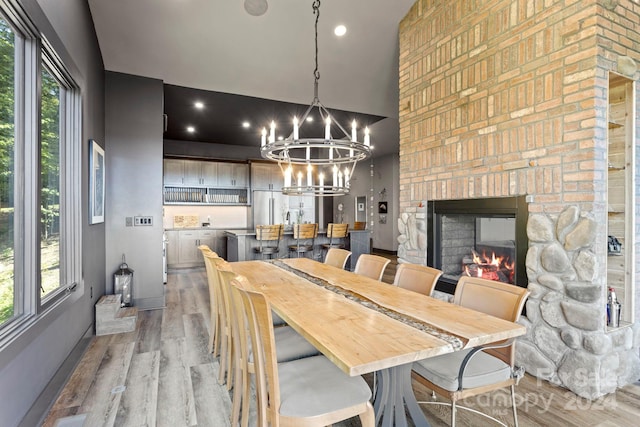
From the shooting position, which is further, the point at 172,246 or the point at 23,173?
the point at 172,246

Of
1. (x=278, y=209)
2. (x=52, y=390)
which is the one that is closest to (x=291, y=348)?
(x=52, y=390)

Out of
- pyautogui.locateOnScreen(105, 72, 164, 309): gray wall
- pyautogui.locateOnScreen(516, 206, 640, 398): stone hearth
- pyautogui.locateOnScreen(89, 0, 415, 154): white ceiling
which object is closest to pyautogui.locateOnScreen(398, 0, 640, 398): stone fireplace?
pyautogui.locateOnScreen(516, 206, 640, 398): stone hearth

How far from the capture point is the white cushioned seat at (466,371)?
1.56 metres

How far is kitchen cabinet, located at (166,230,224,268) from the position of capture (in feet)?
23.7

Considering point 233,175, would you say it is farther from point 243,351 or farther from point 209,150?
point 243,351

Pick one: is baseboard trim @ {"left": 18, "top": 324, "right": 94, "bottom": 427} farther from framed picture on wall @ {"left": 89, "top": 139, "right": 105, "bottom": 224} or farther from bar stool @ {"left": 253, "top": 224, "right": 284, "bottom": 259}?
bar stool @ {"left": 253, "top": 224, "right": 284, "bottom": 259}

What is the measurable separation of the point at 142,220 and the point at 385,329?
380 cm

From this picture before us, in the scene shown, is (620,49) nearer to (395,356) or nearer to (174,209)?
(395,356)

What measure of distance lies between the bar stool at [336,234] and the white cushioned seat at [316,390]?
4.50 meters

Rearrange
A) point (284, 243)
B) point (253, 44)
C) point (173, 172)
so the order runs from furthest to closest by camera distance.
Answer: point (173, 172), point (284, 243), point (253, 44)

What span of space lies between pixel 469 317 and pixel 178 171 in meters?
7.54

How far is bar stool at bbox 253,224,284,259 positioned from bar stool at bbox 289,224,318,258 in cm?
29

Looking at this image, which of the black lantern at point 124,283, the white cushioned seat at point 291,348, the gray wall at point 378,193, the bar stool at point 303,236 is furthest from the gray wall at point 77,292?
the gray wall at point 378,193

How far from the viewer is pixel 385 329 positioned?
1.46m
